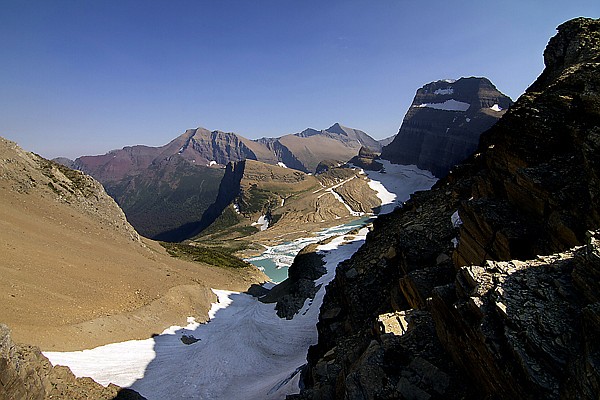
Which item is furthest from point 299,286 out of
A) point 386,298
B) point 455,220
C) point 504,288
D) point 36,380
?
point 504,288

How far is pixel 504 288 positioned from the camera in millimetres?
8969

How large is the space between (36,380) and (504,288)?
2503 centimetres

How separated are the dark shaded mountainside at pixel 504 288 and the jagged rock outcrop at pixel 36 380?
1512cm

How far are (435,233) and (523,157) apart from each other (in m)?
7.31

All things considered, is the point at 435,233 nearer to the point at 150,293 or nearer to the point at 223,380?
the point at 223,380

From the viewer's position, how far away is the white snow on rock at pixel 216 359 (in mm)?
28250

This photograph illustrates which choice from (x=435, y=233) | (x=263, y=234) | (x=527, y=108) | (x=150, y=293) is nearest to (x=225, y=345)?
(x=150, y=293)

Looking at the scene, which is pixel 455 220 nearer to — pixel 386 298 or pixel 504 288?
pixel 386 298

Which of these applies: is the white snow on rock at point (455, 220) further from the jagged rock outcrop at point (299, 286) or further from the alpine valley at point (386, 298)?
the jagged rock outcrop at point (299, 286)

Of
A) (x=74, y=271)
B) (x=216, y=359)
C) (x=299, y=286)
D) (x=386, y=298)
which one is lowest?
(x=216, y=359)

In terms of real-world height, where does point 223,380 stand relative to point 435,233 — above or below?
below

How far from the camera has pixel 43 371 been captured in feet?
67.9

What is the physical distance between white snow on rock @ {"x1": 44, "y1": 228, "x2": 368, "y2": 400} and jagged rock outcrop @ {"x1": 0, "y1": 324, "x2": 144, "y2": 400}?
11.7 ft

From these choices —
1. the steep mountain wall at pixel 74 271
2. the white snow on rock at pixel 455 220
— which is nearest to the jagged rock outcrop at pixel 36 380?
the steep mountain wall at pixel 74 271
